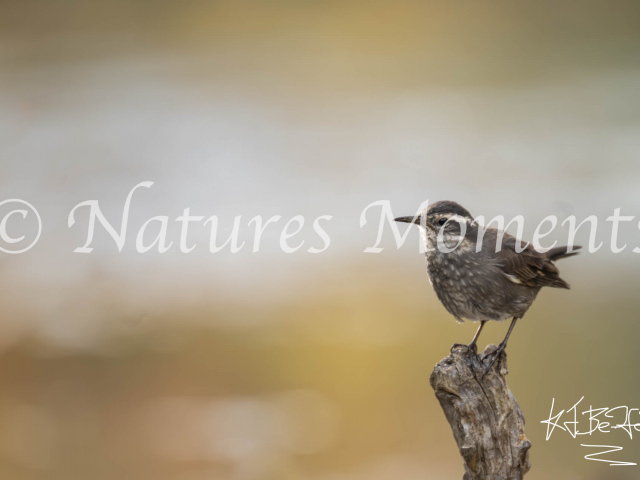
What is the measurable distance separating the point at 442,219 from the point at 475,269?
1.28 ft

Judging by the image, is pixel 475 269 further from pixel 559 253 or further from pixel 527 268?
pixel 559 253

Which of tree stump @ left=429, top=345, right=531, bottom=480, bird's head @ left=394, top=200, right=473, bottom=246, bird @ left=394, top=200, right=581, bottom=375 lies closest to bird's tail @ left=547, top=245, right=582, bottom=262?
bird @ left=394, top=200, right=581, bottom=375

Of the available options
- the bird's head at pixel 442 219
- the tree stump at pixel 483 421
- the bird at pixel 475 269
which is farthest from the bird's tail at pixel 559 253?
the tree stump at pixel 483 421

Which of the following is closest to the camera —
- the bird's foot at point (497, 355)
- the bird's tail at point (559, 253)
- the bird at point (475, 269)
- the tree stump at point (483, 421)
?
the tree stump at point (483, 421)

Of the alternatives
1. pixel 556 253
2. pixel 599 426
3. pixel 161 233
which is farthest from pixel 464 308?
pixel 161 233

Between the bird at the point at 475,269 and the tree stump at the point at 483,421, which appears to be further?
the bird at the point at 475,269

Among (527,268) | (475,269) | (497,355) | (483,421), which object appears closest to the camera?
(483,421)

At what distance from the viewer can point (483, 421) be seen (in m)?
3.03

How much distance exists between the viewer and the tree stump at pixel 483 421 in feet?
9.80

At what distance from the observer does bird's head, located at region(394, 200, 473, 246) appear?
11.6 ft

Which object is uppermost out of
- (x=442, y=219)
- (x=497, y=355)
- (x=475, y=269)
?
(x=442, y=219)

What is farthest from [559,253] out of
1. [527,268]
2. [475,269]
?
[475,269]

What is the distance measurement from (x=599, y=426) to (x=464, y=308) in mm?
2575

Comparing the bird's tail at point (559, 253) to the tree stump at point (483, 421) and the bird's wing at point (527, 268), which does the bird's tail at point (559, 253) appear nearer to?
the bird's wing at point (527, 268)
